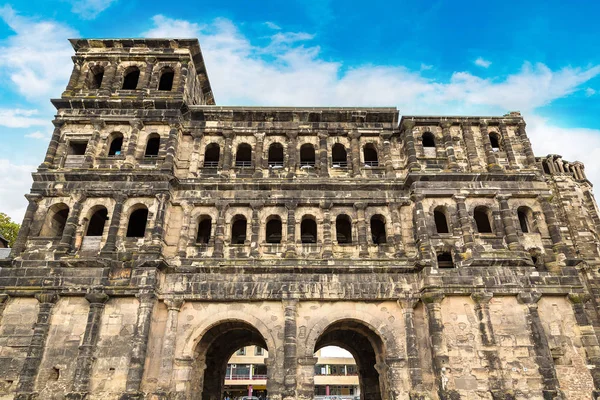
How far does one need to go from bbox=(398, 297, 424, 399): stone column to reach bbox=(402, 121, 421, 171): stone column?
625 centimetres

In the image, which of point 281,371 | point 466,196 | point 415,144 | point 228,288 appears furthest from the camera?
point 415,144

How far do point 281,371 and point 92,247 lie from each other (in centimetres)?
967

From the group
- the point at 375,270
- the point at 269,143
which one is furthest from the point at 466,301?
the point at 269,143

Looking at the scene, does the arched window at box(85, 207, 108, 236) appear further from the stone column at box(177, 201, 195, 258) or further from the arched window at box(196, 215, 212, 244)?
the arched window at box(196, 215, 212, 244)

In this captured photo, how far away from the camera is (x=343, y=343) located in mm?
21266

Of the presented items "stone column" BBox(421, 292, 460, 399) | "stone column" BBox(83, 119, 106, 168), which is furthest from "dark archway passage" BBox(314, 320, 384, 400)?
"stone column" BBox(83, 119, 106, 168)

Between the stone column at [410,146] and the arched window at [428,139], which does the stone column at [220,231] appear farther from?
the arched window at [428,139]

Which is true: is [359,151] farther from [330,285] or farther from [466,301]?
[466,301]

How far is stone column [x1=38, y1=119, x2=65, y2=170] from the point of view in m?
18.8

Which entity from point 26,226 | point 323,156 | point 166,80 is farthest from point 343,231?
point 26,226

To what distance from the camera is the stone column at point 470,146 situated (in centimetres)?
1959

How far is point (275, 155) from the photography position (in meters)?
22.2

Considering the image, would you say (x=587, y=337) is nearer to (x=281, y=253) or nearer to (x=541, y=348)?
(x=541, y=348)

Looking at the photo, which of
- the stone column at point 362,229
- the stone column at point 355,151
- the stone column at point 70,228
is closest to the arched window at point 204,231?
the stone column at point 70,228
